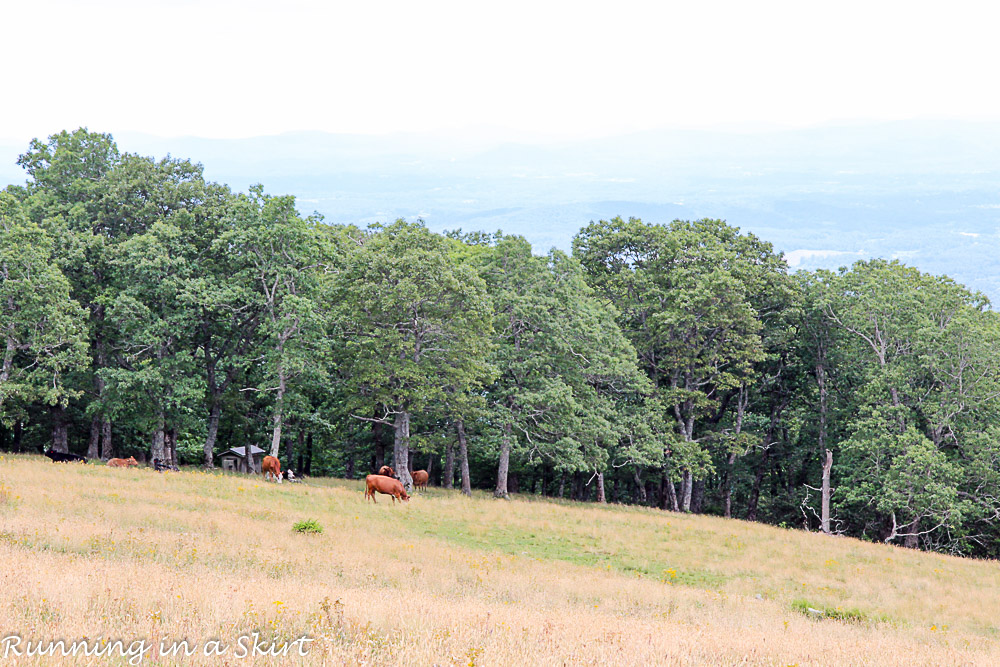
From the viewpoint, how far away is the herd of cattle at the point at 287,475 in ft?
109

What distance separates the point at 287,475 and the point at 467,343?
1133cm

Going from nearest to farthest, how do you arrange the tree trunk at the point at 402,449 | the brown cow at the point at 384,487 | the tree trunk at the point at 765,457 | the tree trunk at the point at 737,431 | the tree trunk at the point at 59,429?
the brown cow at the point at 384,487, the tree trunk at the point at 402,449, the tree trunk at the point at 59,429, the tree trunk at the point at 737,431, the tree trunk at the point at 765,457

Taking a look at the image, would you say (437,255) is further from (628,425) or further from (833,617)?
(833,617)

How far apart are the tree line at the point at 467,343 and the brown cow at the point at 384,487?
4.25 meters

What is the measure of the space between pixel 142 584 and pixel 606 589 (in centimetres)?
1112

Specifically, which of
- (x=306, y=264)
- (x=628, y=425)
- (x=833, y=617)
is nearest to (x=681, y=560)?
(x=833, y=617)

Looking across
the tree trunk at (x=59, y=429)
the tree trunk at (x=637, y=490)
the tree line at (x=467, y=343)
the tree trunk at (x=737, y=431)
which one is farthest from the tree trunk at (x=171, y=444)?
the tree trunk at (x=737, y=431)

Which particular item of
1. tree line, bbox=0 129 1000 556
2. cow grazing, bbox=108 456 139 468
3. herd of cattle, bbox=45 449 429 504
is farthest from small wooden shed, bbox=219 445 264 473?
cow grazing, bbox=108 456 139 468

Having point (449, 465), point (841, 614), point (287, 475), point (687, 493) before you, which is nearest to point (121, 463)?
point (287, 475)

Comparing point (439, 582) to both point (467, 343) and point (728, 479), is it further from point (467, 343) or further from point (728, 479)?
point (728, 479)

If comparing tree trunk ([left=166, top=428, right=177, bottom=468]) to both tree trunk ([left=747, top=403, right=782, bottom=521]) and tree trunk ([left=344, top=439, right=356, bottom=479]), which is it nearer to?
tree trunk ([left=344, top=439, right=356, bottom=479])

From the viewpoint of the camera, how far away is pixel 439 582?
58.0 feet

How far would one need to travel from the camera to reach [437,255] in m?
36.8

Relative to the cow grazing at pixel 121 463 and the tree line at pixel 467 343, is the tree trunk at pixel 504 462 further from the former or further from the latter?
the cow grazing at pixel 121 463
